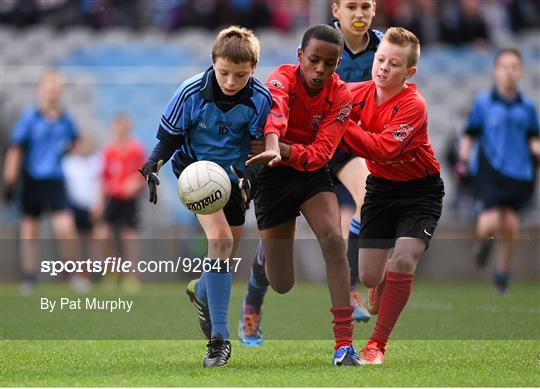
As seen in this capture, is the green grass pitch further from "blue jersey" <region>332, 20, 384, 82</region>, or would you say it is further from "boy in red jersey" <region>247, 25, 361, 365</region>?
"blue jersey" <region>332, 20, 384, 82</region>

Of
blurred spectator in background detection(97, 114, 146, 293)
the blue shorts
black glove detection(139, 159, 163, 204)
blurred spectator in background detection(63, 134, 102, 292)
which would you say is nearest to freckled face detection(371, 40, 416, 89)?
black glove detection(139, 159, 163, 204)

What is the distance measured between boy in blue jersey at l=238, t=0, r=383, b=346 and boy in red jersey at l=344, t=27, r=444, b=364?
80 cm

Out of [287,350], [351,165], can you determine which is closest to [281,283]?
[287,350]

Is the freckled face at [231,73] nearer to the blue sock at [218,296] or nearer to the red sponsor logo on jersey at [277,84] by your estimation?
the red sponsor logo on jersey at [277,84]

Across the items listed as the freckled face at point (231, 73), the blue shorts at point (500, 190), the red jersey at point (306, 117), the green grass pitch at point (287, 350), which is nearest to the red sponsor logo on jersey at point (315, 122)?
the red jersey at point (306, 117)

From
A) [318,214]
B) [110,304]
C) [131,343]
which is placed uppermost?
[318,214]

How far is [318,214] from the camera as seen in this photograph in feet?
22.5

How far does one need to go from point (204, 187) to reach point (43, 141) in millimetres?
8229

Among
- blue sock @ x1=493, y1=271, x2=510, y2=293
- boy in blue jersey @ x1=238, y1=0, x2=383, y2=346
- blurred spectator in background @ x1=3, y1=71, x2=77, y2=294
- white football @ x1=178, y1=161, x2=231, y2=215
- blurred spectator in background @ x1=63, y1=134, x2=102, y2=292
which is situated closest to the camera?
white football @ x1=178, y1=161, x2=231, y2=215

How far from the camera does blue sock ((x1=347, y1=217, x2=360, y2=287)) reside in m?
8.25

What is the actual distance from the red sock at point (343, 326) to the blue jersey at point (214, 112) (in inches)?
43.3

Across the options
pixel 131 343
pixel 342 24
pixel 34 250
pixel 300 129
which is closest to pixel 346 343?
pixel 300 129

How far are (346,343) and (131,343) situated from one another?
6.48ft

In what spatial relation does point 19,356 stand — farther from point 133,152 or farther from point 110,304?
point 133,152
